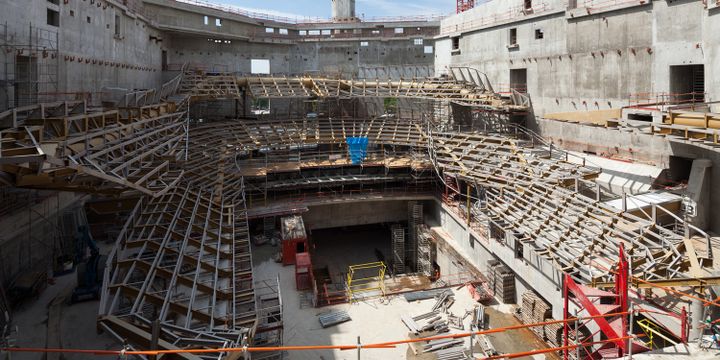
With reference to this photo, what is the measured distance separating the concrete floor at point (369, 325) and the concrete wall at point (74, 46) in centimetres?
1087

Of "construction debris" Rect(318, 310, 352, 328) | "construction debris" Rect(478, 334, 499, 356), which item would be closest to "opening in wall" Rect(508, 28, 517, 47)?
"construction debris" Rect(478, 334, 499, 356)

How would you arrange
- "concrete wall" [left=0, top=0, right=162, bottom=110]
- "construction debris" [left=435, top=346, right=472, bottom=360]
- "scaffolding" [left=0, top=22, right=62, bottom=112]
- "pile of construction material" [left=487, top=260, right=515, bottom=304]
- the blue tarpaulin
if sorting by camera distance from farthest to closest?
the blue tarpaulin < "pile of construction material" [left=487, top=260, right=515, bottom=304] < "concrete wall" [left=0, top=0, right=162, bottom=110] < "scaffolding" [left=0, top=22, right=62, bottom=112] < "construction debris" [left=435, top=346, right=472, bottom=360]

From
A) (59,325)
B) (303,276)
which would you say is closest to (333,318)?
(303,276)

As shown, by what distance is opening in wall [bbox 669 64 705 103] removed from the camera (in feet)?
63.0

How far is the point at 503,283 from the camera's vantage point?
17938mm

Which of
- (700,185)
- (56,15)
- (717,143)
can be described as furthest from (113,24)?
(700,185)

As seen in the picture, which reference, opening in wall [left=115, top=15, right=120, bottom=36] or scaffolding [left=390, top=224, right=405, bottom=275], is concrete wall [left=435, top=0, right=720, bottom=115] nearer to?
scaffolding [left=390, top=224, right=405, bottom=275]

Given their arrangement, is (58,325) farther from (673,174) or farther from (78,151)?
(673,174)

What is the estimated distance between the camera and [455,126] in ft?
103

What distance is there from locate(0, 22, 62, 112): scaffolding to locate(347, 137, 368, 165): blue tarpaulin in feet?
51.6

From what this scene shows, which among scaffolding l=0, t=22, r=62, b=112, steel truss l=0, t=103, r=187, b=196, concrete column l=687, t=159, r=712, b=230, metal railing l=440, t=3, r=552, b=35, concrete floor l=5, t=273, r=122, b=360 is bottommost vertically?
concrete floor l=5, t=273, r=122, b=360

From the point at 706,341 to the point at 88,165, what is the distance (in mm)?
13431

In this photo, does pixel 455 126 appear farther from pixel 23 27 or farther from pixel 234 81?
pixel 23 27

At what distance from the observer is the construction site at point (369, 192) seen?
→ 456 inches
